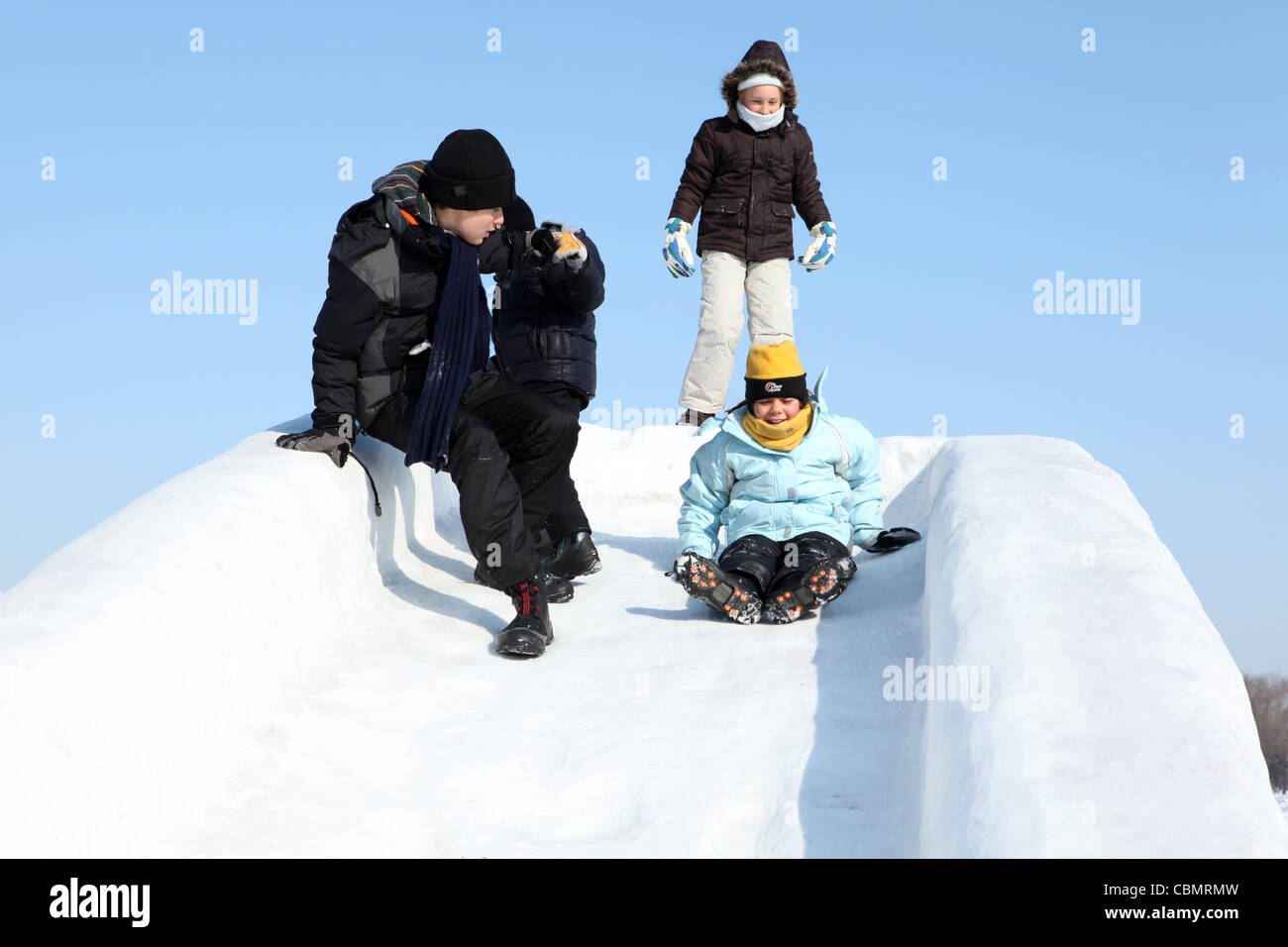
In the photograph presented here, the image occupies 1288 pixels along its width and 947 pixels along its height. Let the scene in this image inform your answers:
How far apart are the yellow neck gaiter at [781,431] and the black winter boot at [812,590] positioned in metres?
0.55

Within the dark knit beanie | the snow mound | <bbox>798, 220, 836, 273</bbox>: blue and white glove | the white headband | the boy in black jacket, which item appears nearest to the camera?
the snow mound

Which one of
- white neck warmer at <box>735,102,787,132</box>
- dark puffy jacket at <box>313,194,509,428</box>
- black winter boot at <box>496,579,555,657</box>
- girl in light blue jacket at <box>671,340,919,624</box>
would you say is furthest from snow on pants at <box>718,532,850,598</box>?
white neck warmer at <box>735,102,787,132</box>

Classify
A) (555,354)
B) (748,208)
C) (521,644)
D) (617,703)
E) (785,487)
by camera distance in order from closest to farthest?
(617,703)
(521,644)
(785,487)
(555,354)
(748,208)

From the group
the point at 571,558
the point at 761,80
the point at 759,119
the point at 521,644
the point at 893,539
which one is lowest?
the point at 521,644

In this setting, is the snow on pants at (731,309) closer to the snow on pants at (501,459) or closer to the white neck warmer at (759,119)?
the white neck warmer at (759,119)

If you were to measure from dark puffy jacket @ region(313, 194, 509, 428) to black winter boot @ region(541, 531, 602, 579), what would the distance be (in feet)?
3.33

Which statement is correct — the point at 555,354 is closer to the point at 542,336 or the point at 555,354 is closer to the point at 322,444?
the point at 542,336

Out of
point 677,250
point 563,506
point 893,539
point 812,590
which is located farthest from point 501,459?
point 677,250

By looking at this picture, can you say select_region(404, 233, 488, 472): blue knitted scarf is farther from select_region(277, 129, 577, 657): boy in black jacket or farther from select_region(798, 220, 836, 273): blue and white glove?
select_region(798, 220, 836, 273): blue and white glove

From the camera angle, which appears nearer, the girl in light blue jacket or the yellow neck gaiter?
the girl in light blue jacket

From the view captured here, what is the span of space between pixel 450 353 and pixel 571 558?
114cm

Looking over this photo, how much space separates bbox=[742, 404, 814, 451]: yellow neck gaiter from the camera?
4.69m

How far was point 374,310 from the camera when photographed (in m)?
4.39
